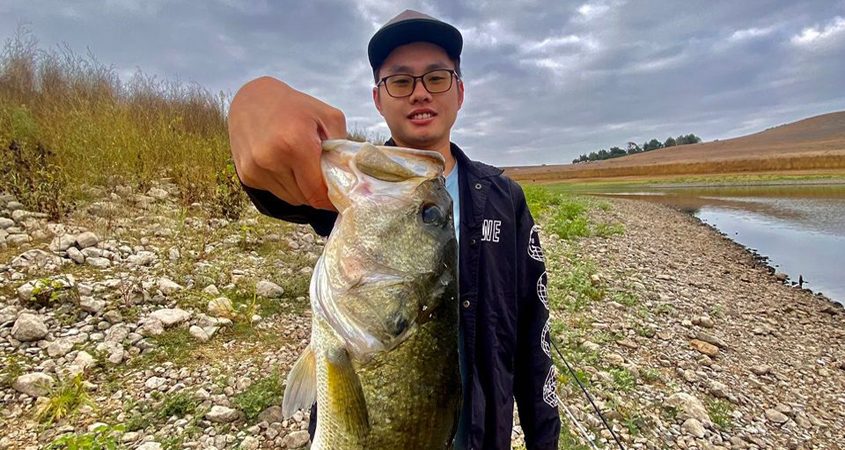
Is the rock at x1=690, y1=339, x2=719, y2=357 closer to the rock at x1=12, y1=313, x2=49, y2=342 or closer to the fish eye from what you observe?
the fish eye

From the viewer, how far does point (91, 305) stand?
12.8ft

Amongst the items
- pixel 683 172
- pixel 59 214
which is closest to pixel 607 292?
pixel 59 214

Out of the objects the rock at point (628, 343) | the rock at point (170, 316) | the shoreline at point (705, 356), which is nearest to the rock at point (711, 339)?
the shoreline at point (705, 356)

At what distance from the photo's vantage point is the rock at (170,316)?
395cm

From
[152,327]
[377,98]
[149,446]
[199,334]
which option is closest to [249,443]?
[149,446]

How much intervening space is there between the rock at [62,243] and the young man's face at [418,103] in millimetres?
4381

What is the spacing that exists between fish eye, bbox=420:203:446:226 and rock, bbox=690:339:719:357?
5.66 metres

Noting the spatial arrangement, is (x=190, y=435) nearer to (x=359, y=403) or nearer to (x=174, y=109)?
(x=359, y=403)

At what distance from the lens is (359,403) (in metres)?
1.33

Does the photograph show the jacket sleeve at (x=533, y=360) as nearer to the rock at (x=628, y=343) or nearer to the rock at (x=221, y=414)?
the rock at (x=221, y=414)

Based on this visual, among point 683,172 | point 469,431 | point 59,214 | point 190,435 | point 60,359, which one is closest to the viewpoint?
point 469,431

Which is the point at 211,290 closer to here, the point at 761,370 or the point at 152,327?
the point at 152,327

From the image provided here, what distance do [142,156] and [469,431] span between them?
26.8 ft

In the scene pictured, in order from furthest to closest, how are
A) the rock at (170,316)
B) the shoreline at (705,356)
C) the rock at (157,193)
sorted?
the rock at (157,193)
the shoreline at (705,356)
the rock at (170,316)
